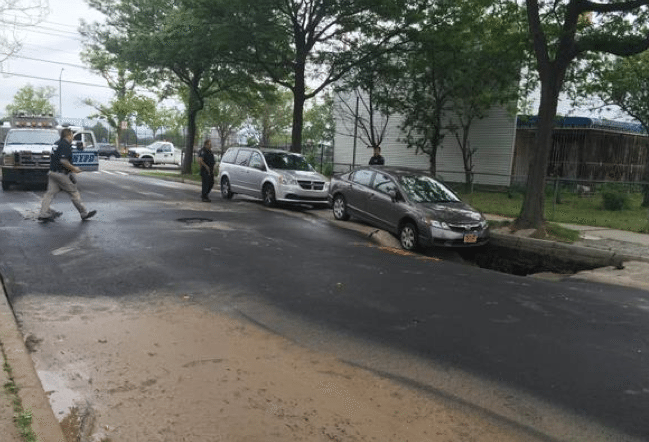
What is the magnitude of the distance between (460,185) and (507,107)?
11.9 feet

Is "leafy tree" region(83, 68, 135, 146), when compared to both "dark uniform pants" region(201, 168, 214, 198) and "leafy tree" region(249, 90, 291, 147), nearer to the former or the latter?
"leafy tree" region(249, 90, 291, 147)

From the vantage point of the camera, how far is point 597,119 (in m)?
21.8

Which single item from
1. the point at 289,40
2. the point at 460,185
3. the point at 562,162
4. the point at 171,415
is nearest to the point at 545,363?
the point at 171,415

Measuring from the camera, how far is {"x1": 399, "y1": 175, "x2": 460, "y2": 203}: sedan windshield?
11.3 meters

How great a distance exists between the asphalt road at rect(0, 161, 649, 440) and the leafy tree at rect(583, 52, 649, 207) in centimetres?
1241

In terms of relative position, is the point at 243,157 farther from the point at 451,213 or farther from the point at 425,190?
the point at 451,213

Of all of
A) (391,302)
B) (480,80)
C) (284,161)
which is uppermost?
(480,80)

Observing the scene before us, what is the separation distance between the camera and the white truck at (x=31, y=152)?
656 inches

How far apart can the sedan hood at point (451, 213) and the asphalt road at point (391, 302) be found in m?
1.19

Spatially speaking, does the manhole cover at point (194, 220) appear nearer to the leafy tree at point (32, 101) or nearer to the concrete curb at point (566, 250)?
the concrete curb at point (566, 250)

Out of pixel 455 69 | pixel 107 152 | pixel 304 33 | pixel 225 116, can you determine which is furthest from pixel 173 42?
pixel 107 152

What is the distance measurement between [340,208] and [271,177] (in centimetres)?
286

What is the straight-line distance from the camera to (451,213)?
1055cm

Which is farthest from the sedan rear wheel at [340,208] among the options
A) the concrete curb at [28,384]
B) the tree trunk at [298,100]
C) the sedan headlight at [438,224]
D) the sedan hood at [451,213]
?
the concrete curb at [28,384]
